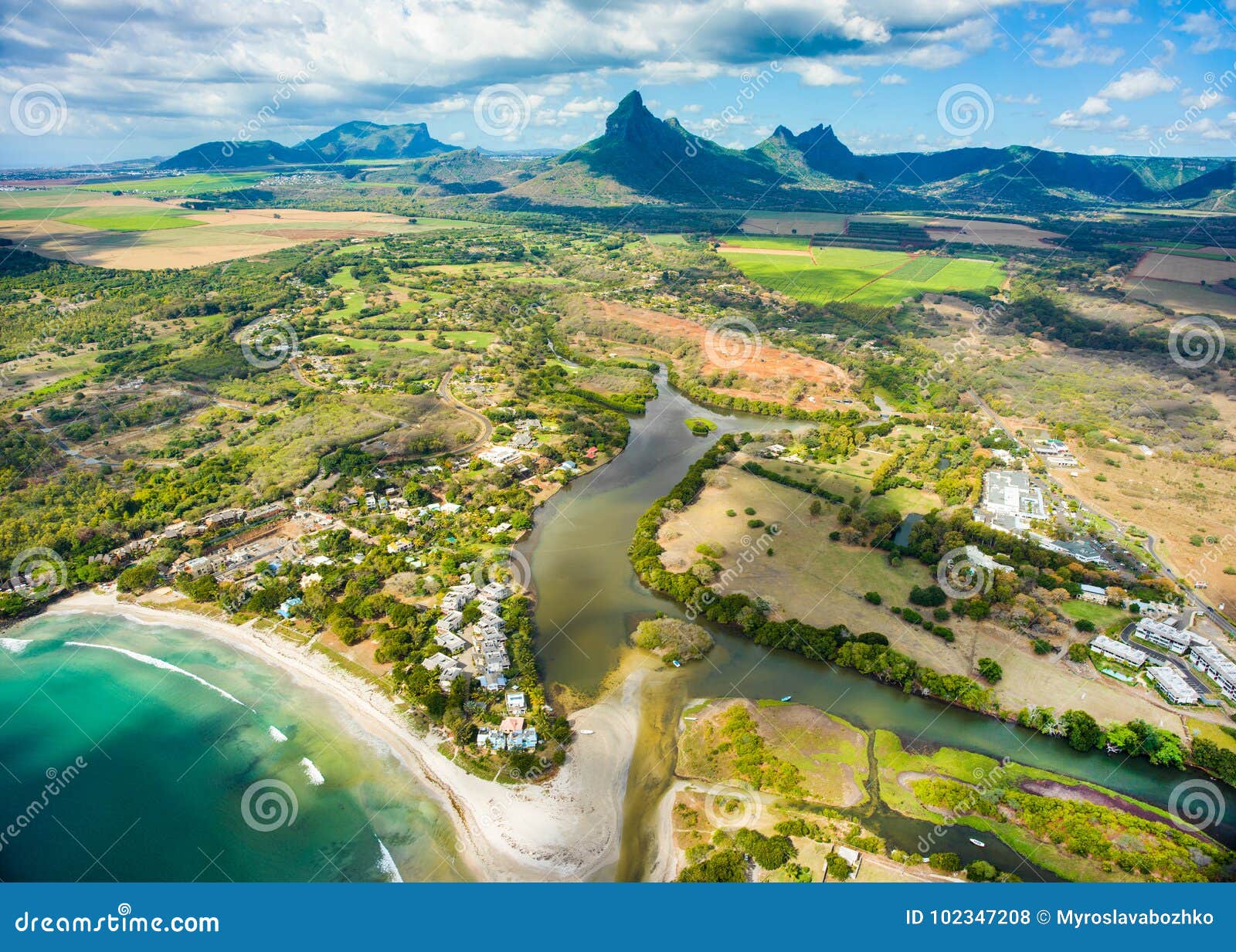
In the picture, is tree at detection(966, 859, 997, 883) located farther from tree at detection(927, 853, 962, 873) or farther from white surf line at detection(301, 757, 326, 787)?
white surf line at detection(301, 757, 326, 787)

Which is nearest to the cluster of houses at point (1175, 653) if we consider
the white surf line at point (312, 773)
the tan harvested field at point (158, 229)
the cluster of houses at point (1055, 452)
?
the cluster of houses at point (1055, 452)

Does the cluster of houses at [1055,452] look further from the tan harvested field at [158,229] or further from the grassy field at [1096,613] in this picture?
the tan harvested field at [158,229]

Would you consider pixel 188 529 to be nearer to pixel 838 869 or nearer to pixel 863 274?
pixel 838 869

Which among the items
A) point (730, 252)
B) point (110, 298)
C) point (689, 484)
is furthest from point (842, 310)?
point (110, 298)

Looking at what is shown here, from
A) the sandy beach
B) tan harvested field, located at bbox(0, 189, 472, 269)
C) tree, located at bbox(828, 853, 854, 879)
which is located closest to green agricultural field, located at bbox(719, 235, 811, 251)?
tan harvested field, located at bbox(0, 189, 472, 269)

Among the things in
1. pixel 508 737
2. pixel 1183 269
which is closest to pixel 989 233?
pixel 1183 269

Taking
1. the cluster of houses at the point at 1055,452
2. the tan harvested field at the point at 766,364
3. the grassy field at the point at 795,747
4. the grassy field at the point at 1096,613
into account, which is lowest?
the grassy field at the point at 795,747
